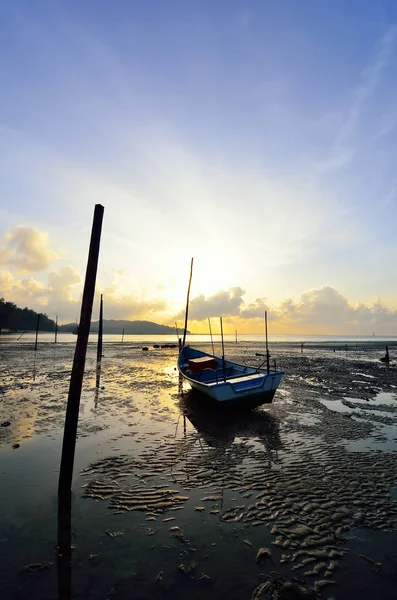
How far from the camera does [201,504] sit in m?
6.30

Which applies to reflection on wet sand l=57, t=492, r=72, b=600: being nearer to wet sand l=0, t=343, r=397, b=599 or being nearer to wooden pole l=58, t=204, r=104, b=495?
wet sand l=0, t=343, r=397, b=599

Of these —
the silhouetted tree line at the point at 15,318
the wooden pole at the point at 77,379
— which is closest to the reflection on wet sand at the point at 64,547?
the wooden pole at the point at 77,379

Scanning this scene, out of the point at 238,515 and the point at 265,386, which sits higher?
the point at 265,386

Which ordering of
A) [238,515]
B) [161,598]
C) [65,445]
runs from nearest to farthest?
[161,598] → [238,515] → [65,445]

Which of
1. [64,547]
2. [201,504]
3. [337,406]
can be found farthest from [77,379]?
[337,406]

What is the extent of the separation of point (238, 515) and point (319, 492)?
2012 mm

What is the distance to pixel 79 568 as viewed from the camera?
4445mm

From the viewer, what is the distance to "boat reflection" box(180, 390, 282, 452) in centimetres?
1035

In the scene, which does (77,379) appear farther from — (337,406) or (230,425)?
(337,406)

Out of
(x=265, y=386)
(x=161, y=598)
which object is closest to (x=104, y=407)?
(x=265, y=386)

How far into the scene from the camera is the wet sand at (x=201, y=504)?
4336 mm

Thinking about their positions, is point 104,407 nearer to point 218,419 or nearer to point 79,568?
point 218,419

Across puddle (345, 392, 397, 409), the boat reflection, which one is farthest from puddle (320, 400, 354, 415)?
the boat reflection

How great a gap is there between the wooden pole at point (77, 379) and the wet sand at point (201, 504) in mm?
545
